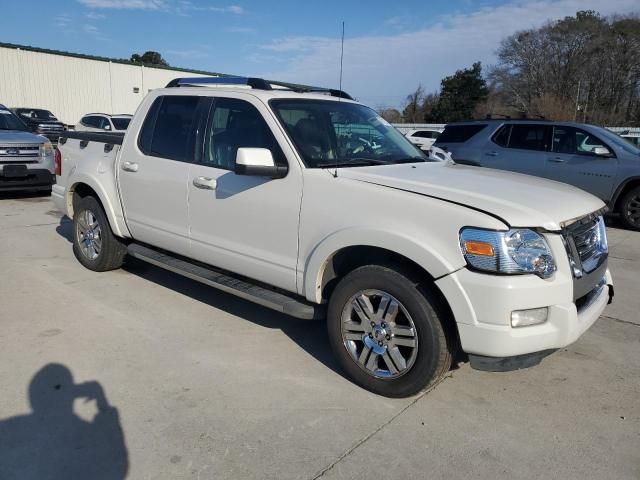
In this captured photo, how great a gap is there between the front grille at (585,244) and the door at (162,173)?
9.39ft

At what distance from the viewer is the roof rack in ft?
13.8

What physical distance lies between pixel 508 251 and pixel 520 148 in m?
7.67

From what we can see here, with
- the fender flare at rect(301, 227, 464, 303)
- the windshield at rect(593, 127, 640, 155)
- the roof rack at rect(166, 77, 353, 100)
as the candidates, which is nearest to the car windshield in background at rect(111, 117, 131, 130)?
the roof rack at rect(166, 77, 353, 100)

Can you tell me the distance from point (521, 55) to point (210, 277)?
225ft

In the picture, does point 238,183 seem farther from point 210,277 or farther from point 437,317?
point 437,317

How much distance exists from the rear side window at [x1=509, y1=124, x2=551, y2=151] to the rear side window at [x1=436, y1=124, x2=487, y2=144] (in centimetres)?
66

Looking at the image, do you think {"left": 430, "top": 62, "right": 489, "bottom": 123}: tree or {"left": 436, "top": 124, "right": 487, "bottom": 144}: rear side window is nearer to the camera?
{"left": 436, "top": 124, "right": 487, "bottom": 144}: rear side window

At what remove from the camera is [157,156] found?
4605mm

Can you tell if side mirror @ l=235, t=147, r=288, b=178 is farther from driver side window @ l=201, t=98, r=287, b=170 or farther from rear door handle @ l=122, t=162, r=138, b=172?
rear door handle @ l=122, t=162, r=138, b=172

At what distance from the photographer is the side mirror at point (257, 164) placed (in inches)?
132

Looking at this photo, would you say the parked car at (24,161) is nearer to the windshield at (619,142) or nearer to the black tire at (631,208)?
the windshield at (619,142)

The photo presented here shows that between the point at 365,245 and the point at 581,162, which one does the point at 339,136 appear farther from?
the point at 581,162

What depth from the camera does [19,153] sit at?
31.1ft

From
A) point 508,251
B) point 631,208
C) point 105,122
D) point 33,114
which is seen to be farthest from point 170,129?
point 33,114
